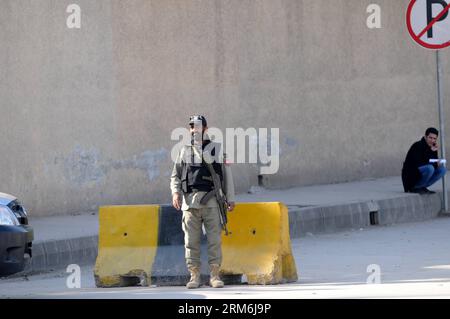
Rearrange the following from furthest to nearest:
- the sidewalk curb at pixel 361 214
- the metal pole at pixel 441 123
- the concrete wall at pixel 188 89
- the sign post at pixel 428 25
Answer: the metal pole at pixel 441 123, the sign post at pixel 428 25, the sidewalk curb at pixel 361 214, the concrete wall at pixel 188 89

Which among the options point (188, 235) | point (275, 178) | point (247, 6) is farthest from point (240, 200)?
point (188, 235)

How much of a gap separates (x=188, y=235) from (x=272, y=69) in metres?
8.51

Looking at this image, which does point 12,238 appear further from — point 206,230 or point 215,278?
point 215,278

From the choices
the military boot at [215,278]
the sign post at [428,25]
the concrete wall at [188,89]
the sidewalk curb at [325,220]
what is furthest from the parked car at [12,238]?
the sign post at [428,25]

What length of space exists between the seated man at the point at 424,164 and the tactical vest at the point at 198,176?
23.4 ft

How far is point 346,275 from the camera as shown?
13.0 meters

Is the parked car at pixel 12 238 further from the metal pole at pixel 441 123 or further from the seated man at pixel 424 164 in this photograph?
the seated man at pixel 424 164

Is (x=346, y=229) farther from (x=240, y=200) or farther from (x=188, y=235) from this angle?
(x=188, y=235)

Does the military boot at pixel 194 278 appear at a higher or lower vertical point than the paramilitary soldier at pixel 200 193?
lower

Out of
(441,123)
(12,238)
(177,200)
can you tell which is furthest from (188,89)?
(12,238)

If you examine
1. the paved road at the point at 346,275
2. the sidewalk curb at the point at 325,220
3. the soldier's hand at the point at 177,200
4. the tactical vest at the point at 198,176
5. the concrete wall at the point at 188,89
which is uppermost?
the concrete wall at the point at 188,89

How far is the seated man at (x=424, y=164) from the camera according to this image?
1892 cm

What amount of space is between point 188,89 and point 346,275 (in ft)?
22.8

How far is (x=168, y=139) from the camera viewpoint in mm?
19062
